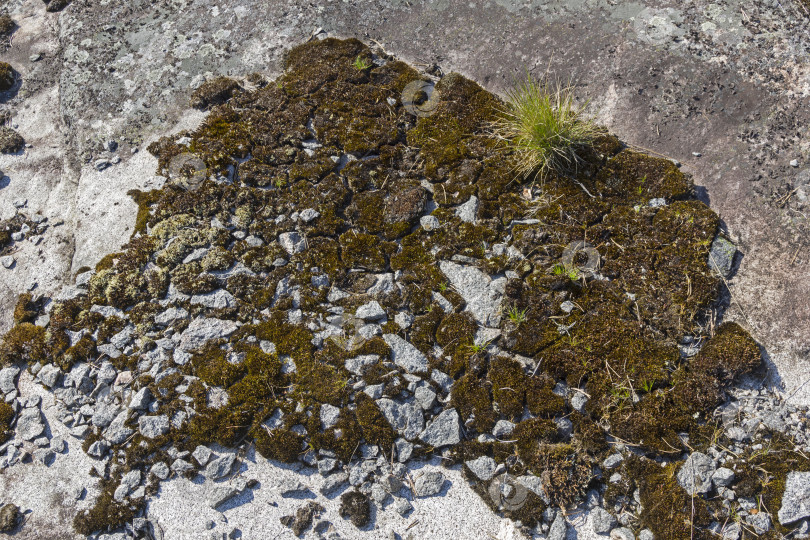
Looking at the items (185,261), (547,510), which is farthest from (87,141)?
(547,510)

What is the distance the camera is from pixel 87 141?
7.78m

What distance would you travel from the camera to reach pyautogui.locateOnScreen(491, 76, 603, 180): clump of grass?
6121 millimetres

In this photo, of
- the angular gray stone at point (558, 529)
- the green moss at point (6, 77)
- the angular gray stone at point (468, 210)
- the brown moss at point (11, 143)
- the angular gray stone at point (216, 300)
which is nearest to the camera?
the angular gray stone at point (558, 529)

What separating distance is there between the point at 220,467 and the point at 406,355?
2.06m

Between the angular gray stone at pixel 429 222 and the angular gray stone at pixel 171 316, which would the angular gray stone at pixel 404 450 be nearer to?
the angular gray stone at pixel 429 222

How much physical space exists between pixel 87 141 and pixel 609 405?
7.67 meters

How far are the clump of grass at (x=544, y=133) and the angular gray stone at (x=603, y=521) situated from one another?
361 centimetres

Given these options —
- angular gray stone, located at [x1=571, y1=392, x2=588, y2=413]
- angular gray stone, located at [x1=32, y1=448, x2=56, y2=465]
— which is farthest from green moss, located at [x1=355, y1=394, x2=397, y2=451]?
angular gray stone, located at [x1=32, y1=448, x2=56, y2=465]

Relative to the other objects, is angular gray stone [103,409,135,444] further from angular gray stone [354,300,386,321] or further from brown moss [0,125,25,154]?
brown moss [0,125,25,154]

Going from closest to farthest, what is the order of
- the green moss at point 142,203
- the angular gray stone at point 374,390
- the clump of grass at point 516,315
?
1. the angular gray stone at point 374,390
2. the clump of grass at point 516,315
3. the green moss at point 142,203

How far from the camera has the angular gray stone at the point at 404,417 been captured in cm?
513

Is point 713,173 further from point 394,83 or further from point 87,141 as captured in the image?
point 87,141

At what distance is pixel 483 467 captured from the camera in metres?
4.96

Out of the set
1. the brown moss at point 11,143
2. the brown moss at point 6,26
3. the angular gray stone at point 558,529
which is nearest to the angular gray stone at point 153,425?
the angular gray stone at point 558,529
